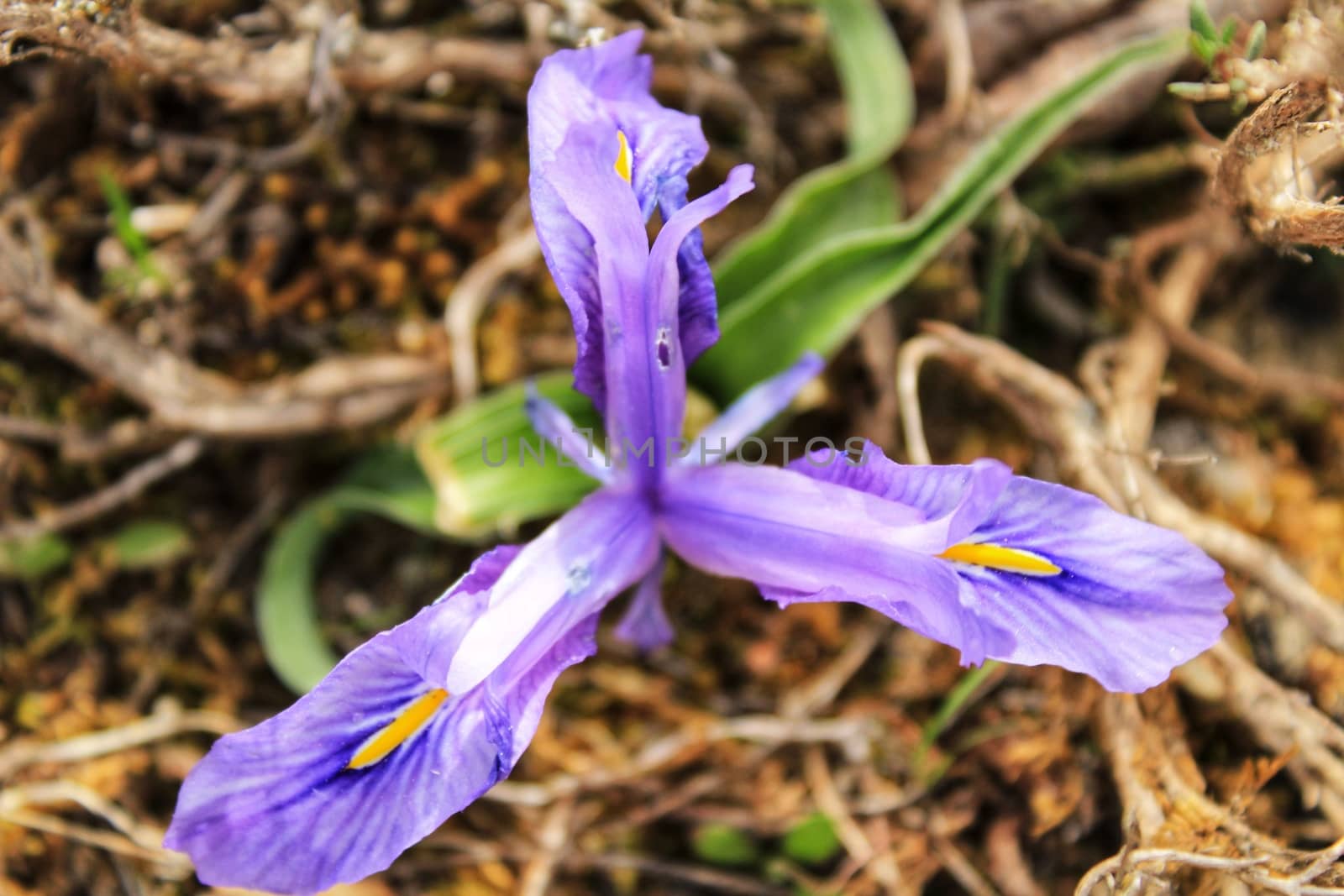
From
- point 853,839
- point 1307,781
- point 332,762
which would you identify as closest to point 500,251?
point 332,762

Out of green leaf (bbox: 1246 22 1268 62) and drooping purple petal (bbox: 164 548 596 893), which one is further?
green leaf (bbox: 1246 22 1268 62)

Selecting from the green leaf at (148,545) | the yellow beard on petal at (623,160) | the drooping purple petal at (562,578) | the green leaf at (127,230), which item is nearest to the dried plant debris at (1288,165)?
the yellow beard on petal at (623,160)

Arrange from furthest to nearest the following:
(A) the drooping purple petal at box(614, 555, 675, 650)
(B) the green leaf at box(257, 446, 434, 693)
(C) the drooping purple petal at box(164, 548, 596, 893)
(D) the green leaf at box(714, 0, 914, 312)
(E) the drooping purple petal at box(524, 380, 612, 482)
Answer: (B) the green leaf at box(257, 446, 434, 693) < (D) the green leaf at box(714, 0, 914, 312) < (A) the drooping purple petal at box(614, 555, 675, 650) < (E) the drooping purple petal at box(524, 380, 612, 482) < (C) the drooping purple petal at box(164, 548, 596, 893)

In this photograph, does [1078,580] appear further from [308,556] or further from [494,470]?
[308,556]

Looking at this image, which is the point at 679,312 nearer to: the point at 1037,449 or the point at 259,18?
the point at 1037,449

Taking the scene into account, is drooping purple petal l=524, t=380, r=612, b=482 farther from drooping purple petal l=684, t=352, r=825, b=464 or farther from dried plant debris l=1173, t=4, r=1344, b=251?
dried plant debris l=1173, t=4, r=1344, b=251

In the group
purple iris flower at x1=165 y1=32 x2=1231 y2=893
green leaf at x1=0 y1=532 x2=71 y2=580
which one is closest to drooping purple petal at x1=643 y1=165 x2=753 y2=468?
purple iris flower at x1=165 y1=32 x2=1231 y2=893
